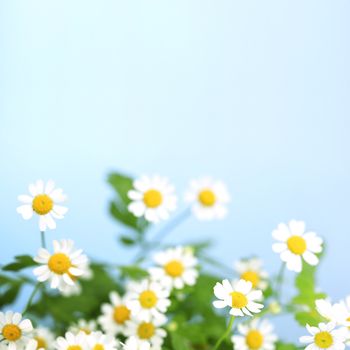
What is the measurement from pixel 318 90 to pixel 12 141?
52 centimetres

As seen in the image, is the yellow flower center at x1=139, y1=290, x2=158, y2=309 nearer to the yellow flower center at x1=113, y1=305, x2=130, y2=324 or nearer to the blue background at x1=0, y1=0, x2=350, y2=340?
the yellow flower center at x1=113, y1=305, x2=130, y2=324

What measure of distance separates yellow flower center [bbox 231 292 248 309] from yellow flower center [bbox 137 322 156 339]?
132 millimetres

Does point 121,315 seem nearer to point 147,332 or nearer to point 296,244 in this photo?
point 147,332

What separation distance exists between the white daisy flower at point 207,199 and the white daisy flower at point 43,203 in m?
0.26

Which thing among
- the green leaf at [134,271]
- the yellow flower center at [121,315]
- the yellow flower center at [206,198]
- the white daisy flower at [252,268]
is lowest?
the yellow flower center at [121,315]

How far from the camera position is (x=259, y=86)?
4.17 ft

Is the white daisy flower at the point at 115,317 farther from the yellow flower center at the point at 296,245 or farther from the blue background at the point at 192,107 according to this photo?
the blue background at the point at 192,107

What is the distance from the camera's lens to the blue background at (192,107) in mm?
1196

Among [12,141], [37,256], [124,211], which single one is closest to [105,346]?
[37,256]

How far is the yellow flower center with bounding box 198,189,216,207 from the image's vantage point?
80cm

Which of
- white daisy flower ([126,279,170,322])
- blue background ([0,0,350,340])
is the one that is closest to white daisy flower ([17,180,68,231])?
white daisy flower ([126,279,170,322])

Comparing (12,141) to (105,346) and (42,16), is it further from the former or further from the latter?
(105,346)

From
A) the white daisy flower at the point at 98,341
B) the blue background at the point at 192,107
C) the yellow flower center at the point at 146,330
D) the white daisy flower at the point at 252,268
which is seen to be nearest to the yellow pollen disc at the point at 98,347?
the white daisy flower at the point at 98,341

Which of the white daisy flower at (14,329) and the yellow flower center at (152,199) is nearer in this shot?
the white daisy flower at (14,329)
